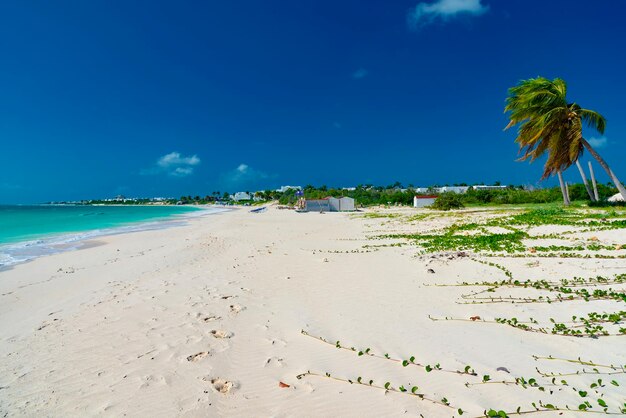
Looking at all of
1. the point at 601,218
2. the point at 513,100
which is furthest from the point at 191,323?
the point at 513,100

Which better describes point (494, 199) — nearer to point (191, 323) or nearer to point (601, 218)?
point (601, 218)

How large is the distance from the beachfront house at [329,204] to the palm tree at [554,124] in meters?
38.4

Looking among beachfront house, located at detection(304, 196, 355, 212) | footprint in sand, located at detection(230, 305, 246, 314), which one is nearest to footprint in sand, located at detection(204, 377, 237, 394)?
footprint in sand, located at detection(230, 305, 246, 314)

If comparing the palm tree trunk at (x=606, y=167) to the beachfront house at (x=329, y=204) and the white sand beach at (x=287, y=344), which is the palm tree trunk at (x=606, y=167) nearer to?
the white sand beach at (x=287, y=344)

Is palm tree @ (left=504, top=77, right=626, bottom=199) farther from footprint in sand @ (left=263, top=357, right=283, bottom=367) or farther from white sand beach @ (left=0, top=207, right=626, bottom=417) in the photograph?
footprint in sand @ (left=263, top=357, right=283, bottom=367)

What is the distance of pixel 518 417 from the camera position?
9.08 feet

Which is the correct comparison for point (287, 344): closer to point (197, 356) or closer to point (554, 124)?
point (197, 356)

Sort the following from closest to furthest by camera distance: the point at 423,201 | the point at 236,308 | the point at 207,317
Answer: the point at 207,317, the point at 236,308, the point at 423,201

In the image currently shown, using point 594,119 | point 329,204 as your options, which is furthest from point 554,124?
point 329,204

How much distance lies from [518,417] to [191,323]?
4903 millimetres

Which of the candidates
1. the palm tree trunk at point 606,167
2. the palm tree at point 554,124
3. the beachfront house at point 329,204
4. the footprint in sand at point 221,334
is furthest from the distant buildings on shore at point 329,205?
the footprint in sand at point 221,334

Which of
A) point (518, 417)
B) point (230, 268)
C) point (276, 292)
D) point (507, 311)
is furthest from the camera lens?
point (230, 268)

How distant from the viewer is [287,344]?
4.64m

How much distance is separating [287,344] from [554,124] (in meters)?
19.9
